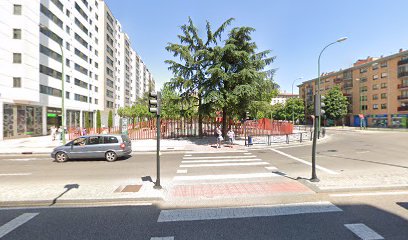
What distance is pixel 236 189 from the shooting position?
22.6 feet

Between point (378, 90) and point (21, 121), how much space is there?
67829 millimetres

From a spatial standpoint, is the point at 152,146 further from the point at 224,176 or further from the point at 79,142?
the point at 224,176

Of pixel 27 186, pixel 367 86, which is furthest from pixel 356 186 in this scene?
pixel 367 86

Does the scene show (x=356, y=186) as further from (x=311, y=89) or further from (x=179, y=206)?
(x=311, y=89)

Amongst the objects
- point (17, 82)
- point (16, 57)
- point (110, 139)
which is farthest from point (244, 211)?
point (16, 57)

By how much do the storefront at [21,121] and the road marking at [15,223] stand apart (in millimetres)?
25040

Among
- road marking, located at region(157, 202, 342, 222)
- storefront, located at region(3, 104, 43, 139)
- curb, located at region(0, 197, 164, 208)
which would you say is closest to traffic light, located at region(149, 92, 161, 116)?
curb, located at region(0, 197, 164, 208)

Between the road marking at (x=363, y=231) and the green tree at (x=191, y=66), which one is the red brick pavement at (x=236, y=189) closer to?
the road marking at (x=363, y=231)

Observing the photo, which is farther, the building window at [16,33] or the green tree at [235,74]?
the building window at [16,33]

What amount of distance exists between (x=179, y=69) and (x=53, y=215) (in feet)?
59.2

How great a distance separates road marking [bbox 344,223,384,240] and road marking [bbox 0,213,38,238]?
6.76 meters

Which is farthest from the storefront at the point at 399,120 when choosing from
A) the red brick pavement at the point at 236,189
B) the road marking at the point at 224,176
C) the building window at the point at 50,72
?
the building window at the point at 50,72

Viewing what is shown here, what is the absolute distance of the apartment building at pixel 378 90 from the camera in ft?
153

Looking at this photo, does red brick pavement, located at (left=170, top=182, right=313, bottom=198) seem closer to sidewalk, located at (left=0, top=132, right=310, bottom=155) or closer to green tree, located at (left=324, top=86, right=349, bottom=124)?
sidewalk, located at (left=0, top=132, right=310, bottom=155)
